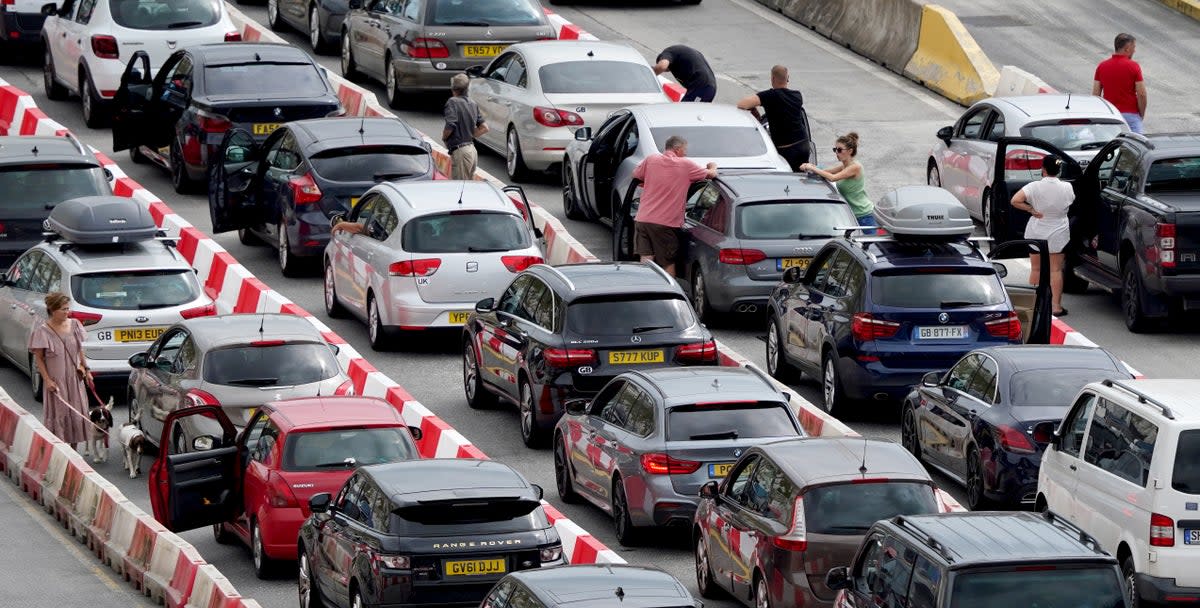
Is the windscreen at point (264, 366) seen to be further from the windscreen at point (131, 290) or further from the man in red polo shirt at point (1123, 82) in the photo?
the man in red polo shirt at point (1123, 82)

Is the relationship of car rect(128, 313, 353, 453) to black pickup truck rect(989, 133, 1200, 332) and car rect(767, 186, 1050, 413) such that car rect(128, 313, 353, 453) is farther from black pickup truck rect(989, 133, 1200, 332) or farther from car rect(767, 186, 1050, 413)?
black pickup truck rect(989, 133, 1200, 332)

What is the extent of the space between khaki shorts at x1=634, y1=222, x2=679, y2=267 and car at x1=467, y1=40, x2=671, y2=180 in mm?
4695

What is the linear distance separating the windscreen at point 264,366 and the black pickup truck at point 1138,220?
7.86m

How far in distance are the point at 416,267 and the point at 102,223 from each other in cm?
314

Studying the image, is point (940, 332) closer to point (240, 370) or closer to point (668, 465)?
point (668, 465)

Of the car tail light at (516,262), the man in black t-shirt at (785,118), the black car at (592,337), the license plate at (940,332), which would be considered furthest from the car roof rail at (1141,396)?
the man in black t-shirt at (785,118)

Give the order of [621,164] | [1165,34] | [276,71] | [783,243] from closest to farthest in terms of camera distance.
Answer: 1. [783,243]
2. [621,164]
3. [276,71]
4. [1165,34]

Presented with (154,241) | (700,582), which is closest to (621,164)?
(154,241)

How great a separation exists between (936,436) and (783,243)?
16.4 ft

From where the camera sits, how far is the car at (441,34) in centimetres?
3297

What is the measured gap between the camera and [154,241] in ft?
82.1

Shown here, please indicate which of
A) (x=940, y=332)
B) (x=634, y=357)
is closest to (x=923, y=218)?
(x=940, y=332)

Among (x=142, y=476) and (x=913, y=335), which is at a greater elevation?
(x=913, y=335)

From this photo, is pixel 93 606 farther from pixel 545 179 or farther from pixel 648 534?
pixel 545 179
